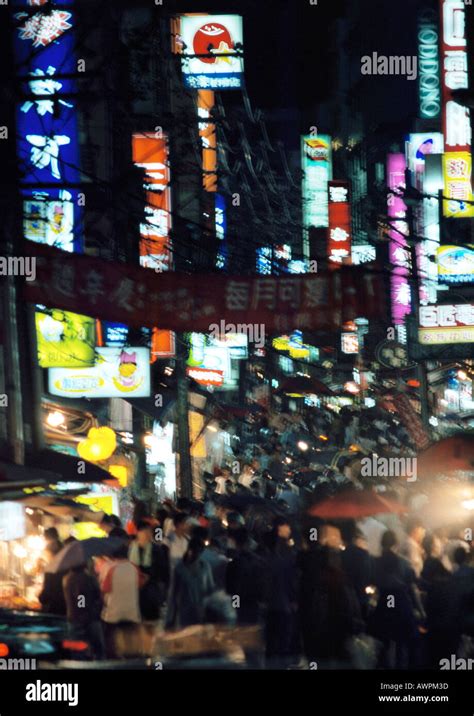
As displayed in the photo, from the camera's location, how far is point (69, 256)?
13016 mm

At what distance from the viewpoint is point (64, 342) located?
2080 cm

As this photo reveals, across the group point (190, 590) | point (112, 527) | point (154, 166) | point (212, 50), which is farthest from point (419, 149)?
point (190, 590)

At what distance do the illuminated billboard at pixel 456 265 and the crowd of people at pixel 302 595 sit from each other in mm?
17449

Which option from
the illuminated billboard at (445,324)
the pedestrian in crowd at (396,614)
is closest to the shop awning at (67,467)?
the pedestrian in crowd at (396,614)

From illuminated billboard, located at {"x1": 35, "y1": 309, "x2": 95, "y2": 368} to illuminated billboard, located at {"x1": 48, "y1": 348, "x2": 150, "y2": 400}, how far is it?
296 millimetres

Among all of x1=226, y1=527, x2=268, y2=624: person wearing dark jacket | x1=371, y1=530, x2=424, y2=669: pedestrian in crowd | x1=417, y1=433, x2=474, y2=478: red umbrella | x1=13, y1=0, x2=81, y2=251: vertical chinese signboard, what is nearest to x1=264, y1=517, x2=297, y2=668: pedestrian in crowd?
x1=226, y1=527, x2=268, y2=624: person wearing dark jacket

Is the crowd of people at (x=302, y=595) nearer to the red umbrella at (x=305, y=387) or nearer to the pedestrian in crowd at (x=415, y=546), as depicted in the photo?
the pedestrian in crowd at (x=415, y=546)

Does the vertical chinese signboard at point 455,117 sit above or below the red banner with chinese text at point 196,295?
above

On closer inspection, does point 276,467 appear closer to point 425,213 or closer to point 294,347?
point 425,213

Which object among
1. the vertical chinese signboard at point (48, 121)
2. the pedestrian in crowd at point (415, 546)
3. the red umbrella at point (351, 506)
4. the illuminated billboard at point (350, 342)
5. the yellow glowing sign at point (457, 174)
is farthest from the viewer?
the illuminated billboard at point (350, 342)

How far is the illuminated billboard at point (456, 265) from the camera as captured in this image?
101 ft

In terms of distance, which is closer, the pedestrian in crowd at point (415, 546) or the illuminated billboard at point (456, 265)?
the pedestrian in crowd at point (415, 546)

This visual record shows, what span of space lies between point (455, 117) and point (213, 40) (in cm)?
664

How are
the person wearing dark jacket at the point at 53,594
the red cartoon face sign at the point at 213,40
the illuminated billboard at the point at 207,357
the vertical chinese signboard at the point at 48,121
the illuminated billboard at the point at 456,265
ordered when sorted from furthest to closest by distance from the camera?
the illuminated billboard at the point at 207,357, the illuminated billboard at the point at 456,265, the red cartoon face sign at the point at 213,40, the vertical chinese signboard at the point at 48,121, the person wearing dark jacket at the point at 53,594
